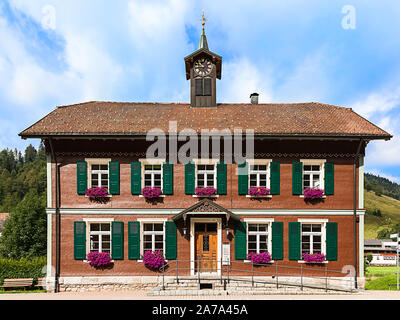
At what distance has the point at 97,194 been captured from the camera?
1579 centimetres

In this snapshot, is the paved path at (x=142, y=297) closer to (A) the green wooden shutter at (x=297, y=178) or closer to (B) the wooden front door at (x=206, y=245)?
(B) the wooden front door at (x=206, y=245)

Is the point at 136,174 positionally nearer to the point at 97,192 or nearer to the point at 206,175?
the point at 97,192

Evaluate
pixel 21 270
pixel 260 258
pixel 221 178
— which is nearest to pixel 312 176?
pixel 221 178

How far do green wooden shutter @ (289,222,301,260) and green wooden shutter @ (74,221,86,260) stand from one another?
372 inches

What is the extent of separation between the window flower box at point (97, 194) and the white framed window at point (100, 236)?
3.83ft

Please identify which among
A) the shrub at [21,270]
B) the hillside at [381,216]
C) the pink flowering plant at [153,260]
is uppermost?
the pink flowering plant at [153,260]

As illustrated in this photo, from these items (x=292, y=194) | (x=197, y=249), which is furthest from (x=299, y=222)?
(x=197, y=249)

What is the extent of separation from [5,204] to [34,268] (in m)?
86.8

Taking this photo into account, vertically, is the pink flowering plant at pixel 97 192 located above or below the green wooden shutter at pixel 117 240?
above

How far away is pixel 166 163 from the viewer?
16.1 metres

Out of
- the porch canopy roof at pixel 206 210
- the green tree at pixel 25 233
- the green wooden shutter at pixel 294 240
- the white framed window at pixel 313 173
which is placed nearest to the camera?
the porch canopy roof at pixel 206 210

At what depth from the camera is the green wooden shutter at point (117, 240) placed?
15648 mm

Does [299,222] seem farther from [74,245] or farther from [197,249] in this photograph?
[74,245]

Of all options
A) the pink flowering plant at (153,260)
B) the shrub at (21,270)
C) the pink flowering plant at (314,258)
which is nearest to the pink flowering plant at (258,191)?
the pink flowering plant at (314,258)
